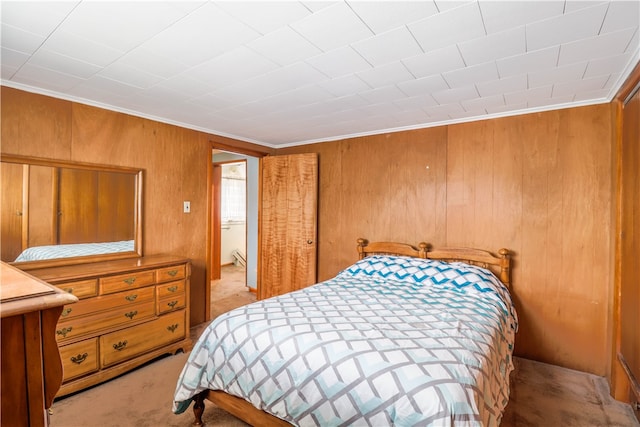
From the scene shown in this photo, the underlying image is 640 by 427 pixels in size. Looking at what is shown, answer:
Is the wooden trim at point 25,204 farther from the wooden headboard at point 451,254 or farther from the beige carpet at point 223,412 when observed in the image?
the wooden headboard at point 451,254

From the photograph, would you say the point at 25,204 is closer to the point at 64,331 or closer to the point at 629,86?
the point at 64,331

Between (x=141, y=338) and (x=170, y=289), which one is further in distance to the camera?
(x=170, y=289)

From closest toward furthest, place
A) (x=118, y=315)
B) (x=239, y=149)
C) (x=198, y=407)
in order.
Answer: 1. (x=198, y=407)
2. (x=118, y=315)
3. (x=239, y=149)

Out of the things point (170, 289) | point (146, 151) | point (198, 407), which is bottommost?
point (198, 407)

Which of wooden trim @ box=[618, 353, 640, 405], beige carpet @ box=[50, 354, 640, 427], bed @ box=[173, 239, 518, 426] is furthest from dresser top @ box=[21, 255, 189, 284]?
wooden trim @ box=[618, 353, 640, 405]

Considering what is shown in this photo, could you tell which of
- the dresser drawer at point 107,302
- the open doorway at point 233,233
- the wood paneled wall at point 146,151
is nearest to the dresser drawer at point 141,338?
the dresser drawer at point 107,302

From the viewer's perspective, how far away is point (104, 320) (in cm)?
241

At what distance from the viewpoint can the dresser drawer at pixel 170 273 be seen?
276cm

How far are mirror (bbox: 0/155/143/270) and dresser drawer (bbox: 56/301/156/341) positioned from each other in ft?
1.94

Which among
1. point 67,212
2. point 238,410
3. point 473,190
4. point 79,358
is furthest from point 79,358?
point 473,190

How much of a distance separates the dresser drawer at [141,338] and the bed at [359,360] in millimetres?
896

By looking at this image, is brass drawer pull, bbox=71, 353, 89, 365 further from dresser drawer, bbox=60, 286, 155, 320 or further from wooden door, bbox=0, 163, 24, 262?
wooden door, bbox=0, 163, 24, 262

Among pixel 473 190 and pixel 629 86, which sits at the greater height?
pixel 629 86

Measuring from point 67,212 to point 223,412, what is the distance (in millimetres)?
2022
